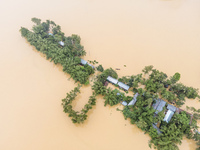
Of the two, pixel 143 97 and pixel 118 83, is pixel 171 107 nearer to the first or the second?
pixel 143 97

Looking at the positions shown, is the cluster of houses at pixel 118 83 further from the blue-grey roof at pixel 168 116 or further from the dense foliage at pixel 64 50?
the blue-grey roof at pixel 168 116

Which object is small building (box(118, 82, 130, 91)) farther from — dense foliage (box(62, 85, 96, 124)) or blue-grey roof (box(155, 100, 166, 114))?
blue-grey roof (box(155, 100, 166, 114))

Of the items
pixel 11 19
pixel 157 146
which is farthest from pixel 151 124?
pixel 11 19

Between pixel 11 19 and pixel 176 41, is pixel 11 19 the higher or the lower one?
the lower one

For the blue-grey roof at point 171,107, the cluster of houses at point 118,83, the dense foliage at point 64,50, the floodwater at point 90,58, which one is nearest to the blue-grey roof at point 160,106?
the blue-grey roof at point 171,107

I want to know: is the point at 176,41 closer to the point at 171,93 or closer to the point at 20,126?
the point at 171,93

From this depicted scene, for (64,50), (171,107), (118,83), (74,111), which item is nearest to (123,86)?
(118,83)
